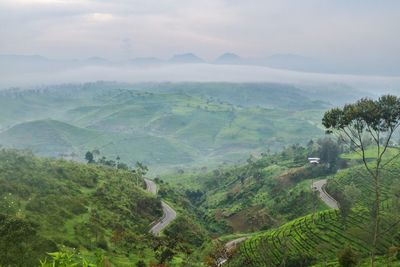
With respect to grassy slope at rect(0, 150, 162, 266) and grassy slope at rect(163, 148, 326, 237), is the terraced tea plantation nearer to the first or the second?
grassy slope at rect(0, 150, 162, 266)

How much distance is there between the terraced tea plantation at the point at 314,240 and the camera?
82125 millimetres

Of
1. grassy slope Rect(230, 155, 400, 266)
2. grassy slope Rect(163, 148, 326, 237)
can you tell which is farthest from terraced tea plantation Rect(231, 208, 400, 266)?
grassy slope Rect(163, 148, 326, 237)

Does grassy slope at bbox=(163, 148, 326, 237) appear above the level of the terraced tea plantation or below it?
below

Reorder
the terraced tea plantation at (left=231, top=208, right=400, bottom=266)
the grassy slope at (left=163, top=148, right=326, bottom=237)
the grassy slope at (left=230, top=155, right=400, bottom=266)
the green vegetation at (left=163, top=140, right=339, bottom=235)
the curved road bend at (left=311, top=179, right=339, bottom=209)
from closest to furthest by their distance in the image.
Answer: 1. the terraced tea plantation at (left=231, top=208, right=400, bottom=266)
2. the grassy slope at (left=230, top=155, right=400, bottom=266)
3. the curved road bend at (left=311, top=179, right=339, bottom=209)
4. the green vegetation at (left=163, top=140, right=339, bottom=235)
5. the grassy slope at (left=163, top=148, right=326, bottom=237)

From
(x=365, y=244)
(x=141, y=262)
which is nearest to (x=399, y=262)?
(x=365, y=244)

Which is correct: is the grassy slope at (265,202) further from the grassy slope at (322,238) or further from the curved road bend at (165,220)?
the grassy slope at (322,238)

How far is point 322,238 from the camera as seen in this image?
294 ft

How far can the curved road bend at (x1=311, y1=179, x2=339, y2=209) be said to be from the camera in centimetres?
12197

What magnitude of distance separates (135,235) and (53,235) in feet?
71.6

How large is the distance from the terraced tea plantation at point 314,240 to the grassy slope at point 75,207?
22153mm

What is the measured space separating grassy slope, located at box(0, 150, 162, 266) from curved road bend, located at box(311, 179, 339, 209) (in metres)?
48.7

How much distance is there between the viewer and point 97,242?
78438 millimetres

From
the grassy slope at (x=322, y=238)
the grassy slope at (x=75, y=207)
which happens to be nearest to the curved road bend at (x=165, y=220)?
the grassy slope at (x=75, y=207)

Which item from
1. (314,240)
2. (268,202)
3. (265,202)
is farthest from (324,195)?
(314,240)
